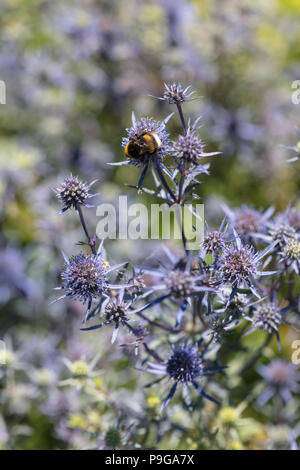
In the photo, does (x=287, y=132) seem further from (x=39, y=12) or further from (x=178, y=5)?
(x=39, y=12)

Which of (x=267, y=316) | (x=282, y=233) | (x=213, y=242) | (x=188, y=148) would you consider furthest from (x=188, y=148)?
(x=267, y=316)

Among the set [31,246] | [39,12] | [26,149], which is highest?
[39,12]

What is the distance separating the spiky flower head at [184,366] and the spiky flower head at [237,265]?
0.28 meters

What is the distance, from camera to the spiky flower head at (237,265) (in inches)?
46.4

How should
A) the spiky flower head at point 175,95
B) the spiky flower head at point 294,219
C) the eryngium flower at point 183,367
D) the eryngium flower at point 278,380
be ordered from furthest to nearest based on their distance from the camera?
the eryngium flower at point 278,380
the spiky flower head at point 294,219
the eryngium flower at point 183,367
the spiky flower head at point 175,95

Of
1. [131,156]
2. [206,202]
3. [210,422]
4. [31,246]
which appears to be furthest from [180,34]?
[210,422]

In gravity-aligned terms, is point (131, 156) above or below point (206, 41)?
below

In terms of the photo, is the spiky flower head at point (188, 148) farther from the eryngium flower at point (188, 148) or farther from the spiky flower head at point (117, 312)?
the spiky flower head at point (117, 312)

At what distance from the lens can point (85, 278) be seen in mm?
1167

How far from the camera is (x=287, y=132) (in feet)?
8.84

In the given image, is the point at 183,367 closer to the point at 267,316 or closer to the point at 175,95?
the point at 267,316

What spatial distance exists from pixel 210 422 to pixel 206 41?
2329 mm

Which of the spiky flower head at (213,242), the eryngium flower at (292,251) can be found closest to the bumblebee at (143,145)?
the spiky flower head at (213,242)

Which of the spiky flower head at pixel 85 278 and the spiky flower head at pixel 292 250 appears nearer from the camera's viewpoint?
the spiky flower head at pixel 85 278
